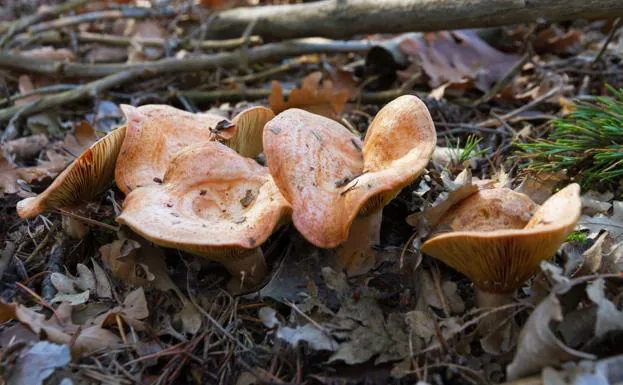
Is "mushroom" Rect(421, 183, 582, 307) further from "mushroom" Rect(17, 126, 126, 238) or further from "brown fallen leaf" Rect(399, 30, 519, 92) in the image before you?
"brown fallen leaf" Rect(399, 30, 519, 92)

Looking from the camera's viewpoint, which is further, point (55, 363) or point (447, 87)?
point (447, 87)

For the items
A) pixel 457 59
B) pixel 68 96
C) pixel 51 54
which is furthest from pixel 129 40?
pixel 457 59

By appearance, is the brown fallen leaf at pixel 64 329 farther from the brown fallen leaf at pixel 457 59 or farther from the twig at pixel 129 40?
the twig at pixel 129 40

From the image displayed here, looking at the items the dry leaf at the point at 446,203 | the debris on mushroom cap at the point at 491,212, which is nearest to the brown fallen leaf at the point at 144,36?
the dry leaf at the point at 446,203

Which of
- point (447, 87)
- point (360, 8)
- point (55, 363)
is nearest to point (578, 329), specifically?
point (55, 363)

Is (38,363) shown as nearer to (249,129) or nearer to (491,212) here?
(249,129)

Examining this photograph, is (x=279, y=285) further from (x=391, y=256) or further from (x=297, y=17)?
(x=297, y=17)
